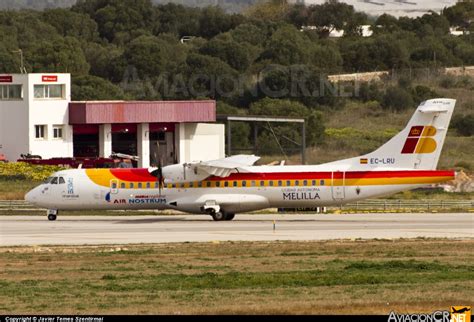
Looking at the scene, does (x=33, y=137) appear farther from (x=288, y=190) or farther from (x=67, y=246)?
(x=67, y=246)

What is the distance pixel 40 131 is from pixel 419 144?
128 feet

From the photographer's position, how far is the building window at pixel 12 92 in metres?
83.5

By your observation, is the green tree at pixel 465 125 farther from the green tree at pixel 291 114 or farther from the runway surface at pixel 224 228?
the runway surface at pixel 224 228

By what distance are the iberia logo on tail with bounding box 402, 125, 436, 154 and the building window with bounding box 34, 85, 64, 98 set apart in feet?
126

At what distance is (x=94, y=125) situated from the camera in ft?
283

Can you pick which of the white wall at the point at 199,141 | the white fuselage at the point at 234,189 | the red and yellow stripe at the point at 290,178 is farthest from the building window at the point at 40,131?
the red and yellow stripe at the point at 290,178

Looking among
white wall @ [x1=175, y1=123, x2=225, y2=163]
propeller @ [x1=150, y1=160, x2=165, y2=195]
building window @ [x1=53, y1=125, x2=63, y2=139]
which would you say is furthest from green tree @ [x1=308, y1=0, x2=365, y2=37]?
propeller @ [x1=150, y1=160, x2=165, y2=195]

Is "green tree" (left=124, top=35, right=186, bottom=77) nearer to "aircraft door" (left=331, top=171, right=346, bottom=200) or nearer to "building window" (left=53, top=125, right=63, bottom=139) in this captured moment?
"building window" (left=53, top=125, right=63, bottom=139)

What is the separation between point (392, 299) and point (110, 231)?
2319 cm

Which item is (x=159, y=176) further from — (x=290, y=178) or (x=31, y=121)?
(x=31, y=121)

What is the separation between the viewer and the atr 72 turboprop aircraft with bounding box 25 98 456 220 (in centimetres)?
5194

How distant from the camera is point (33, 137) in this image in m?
83.7

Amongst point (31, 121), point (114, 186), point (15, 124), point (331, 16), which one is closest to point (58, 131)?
point (31, 121)

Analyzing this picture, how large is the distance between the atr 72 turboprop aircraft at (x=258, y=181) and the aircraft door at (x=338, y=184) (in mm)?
44
